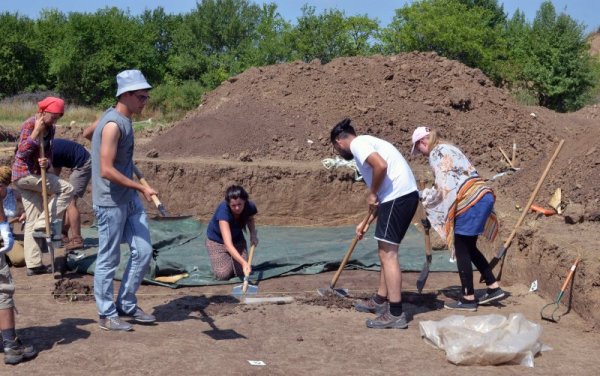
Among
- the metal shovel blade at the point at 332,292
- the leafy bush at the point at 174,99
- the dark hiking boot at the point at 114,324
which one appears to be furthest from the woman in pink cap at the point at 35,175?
the leafy bush at the point at 174,99

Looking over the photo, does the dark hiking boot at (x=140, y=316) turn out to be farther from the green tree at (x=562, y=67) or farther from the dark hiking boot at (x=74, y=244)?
the green tree at (x=562, y=67)

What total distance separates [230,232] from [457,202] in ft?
6.91

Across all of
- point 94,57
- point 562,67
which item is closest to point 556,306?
point 562,67

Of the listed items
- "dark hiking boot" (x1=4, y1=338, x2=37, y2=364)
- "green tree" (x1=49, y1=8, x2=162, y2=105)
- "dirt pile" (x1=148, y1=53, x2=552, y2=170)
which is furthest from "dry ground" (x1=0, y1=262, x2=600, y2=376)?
"green tree" (x1=49, y1=8, x2=162, y2=105)

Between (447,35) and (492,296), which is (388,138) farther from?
(447,35)

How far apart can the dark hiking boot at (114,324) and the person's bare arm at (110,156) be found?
982mm

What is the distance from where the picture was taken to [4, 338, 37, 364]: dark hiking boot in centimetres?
473

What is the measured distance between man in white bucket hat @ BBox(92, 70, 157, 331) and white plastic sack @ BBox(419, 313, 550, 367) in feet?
7.33

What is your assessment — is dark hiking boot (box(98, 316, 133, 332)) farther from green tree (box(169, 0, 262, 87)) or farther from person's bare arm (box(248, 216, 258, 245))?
green tree (box(169, 0, 262, 87))

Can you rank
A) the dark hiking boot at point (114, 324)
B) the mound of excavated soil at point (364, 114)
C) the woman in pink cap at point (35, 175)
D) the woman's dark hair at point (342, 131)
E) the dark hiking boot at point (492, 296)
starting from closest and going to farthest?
the dark hiking boot at point (114, 324) → the woman's dark hair at point (342, 131) → the dark hiking boot at point (492, 296) → the woman in pink cap at point (35, 175) → the mound of excavated soil at point (364, 114)

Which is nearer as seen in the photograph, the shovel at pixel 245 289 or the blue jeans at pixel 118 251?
the blue jeans at pixel 118 251

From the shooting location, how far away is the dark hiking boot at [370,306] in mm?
6195

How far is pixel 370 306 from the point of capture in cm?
636

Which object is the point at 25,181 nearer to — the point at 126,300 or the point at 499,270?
A: the point at 126,300
